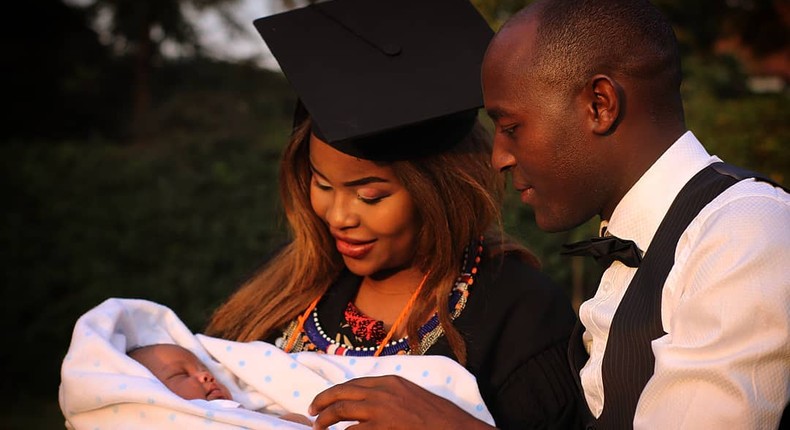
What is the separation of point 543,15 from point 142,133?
22.3 feet

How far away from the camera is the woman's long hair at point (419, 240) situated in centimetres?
279

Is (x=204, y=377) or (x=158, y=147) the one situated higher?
(x=204, y=377)

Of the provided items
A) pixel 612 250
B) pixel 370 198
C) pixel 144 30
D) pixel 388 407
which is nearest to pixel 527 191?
pixel 612 250

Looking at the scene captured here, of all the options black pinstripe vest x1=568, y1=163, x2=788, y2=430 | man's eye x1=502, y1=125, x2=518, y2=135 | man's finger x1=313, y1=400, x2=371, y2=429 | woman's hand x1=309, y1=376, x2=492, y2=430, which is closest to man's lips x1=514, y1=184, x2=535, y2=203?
man's eye x1=502, y1=125, x2=518, y2=135

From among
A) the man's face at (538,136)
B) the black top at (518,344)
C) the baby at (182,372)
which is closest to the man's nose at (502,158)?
the man's face at (538,136)

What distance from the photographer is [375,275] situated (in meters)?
3.00

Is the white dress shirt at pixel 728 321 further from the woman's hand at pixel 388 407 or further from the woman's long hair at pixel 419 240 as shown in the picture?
the woman's long hair at pixel 419 240

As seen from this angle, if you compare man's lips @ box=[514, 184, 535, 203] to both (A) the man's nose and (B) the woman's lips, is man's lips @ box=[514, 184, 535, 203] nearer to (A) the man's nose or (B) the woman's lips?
(A) the man's nose

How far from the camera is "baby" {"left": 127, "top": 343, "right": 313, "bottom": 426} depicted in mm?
2641

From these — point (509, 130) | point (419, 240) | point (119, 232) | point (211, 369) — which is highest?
point (509, 130)

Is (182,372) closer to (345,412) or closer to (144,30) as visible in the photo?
(345,412)

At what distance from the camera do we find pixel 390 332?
2.79 metres

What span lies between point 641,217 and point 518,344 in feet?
2.64

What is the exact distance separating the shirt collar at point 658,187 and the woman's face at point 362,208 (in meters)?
0.88
